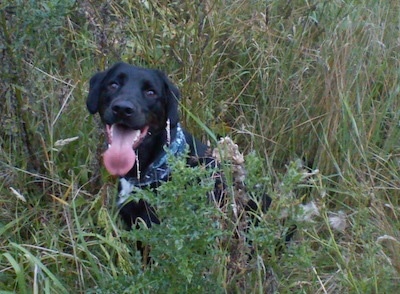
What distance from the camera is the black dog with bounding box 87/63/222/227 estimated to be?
4059 millimetres

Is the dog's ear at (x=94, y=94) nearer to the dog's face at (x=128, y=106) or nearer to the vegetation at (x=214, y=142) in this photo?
the dog's face at (x=128, y=106)

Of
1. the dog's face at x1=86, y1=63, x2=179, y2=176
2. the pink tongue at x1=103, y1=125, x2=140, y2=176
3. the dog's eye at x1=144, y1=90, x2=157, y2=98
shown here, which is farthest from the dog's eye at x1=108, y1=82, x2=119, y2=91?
the pink tongue at x1=103, y1=125, x2=140, y2=176

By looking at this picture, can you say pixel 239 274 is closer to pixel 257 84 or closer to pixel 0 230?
pixel 0 230

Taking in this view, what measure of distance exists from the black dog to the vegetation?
0.12 metres

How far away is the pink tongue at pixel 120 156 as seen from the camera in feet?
13.3

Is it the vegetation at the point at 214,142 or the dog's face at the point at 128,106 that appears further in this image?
the dog's face at the point at 128,106

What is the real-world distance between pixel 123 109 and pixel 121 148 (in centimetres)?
19

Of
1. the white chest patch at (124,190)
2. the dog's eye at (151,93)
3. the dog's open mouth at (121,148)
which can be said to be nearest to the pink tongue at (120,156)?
the dog's open mouth at (121,148)

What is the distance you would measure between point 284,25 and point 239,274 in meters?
2.36

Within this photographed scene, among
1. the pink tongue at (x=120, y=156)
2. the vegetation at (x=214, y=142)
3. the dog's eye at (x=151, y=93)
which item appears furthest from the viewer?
the dog's eye at (x=151, y=93)

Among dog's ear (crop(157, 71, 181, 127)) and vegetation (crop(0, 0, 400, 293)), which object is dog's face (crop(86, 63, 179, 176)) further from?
vegetation (crop(0, 0, 400, 293))

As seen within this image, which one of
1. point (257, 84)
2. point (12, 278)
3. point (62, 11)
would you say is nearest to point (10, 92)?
point (62, 11)

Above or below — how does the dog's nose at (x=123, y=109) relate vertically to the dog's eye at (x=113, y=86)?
below

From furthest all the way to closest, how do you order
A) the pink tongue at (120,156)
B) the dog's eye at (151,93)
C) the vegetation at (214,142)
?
the dog's eye at (151,93)
the pink tongue at (120,156)
the vegetation at (214,142)
